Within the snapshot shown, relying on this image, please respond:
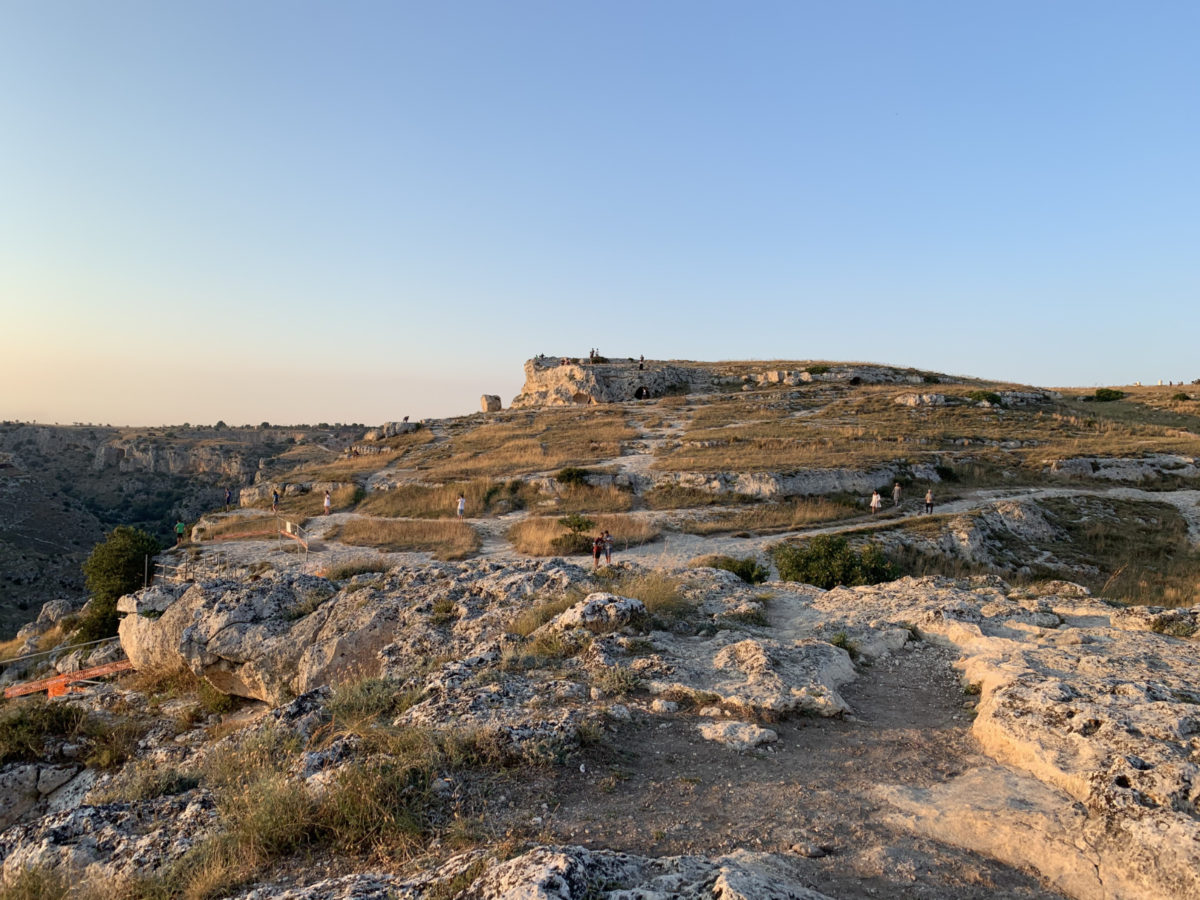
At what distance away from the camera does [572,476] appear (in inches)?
1065

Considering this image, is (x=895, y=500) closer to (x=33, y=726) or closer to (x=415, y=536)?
(x=415, y=536)

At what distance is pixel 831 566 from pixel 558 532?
9236 millimetres

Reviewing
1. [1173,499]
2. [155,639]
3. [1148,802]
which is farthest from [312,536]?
[1173,499]

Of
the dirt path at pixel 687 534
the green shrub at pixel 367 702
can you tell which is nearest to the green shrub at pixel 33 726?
the green shrub at pixel 367 702

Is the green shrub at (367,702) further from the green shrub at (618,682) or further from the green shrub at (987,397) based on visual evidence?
the green shrub at (987,397)

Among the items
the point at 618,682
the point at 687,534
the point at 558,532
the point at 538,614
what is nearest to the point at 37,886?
the point at 618,682

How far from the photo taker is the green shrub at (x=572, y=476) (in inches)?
1055

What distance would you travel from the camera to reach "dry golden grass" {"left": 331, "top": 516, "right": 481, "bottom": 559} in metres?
20.5

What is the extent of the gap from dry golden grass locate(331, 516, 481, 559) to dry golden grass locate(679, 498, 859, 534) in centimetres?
→ 747

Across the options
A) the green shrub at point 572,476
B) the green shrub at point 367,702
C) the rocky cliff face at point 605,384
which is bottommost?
the green shrub at point 572,476

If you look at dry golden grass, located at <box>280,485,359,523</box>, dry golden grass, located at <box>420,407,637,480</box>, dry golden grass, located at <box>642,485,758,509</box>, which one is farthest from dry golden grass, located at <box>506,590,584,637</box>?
dry golden grass, located at <box>280,485,359,523</box>

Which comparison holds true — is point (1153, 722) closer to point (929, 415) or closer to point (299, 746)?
A: point (299, 746)

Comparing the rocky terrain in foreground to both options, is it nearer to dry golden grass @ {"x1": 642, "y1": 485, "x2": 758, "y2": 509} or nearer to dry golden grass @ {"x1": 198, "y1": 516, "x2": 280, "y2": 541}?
dry golden grass @ {"x1": 642, "y1": 485, "x2": 758, "y2": 509}

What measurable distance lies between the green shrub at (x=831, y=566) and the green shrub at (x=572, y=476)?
12.0 meters
